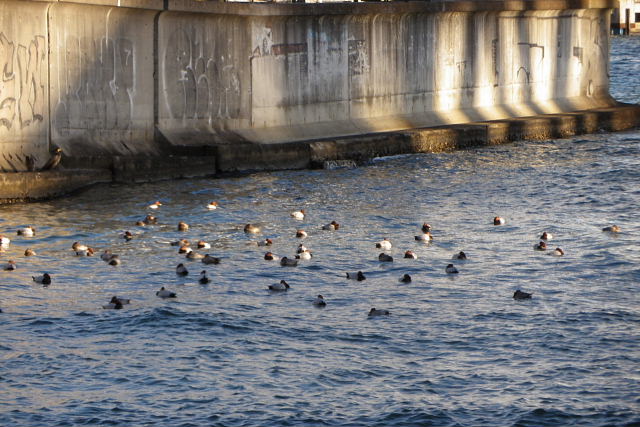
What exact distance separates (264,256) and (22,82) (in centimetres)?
649

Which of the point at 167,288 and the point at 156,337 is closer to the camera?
the point at 156,337

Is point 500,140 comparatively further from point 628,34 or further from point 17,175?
point 628,34

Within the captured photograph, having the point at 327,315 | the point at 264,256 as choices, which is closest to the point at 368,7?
the point at 264,256

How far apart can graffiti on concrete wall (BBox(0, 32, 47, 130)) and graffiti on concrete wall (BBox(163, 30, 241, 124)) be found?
2.87m

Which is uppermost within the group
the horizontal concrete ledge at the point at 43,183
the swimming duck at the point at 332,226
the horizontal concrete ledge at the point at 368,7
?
the horizontal concrete ledge at the point at 368,7

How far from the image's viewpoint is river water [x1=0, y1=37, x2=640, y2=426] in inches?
399

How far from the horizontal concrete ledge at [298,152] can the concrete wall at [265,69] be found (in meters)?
0.39

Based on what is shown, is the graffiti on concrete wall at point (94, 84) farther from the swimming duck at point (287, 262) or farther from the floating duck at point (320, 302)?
the floating duck at point (320, 302)

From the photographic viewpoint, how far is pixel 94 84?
21.2 m

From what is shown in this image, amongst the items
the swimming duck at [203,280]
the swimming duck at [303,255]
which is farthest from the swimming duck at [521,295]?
the swimming duck at [203,280]

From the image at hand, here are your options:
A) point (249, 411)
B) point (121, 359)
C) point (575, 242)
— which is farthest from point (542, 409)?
point (575, 242)

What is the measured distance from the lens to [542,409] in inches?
390

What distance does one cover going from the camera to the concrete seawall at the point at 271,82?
67.2ft

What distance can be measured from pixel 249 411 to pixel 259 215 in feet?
31.0
